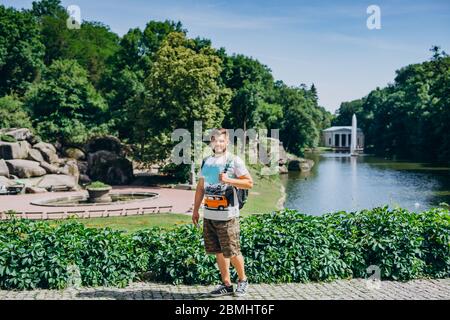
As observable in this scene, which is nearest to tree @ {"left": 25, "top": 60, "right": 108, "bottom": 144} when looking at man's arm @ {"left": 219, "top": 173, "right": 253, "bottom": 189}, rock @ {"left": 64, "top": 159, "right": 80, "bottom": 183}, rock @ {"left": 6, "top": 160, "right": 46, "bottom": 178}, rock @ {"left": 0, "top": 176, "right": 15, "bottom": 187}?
rock @ {"left": 64, "top": 159, "right": 80, "bottom": 183}

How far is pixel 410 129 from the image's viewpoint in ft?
282

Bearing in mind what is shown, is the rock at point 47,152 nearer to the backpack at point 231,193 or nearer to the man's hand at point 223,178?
the backpack at point 231,193

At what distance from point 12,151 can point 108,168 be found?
22.8 ft

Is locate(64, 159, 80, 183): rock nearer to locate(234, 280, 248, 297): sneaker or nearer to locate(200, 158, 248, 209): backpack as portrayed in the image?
locate(234, 280, 248, 297): sneaker

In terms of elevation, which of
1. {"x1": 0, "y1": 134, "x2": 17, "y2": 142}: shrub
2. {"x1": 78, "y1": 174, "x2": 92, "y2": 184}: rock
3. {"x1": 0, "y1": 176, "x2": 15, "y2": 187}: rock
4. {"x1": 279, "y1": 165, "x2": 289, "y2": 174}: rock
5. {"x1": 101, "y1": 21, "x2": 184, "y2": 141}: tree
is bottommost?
{"x1": 279, "y1": 165, "x2": 289, "y2": 174}: rock

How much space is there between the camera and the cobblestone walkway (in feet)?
24.3

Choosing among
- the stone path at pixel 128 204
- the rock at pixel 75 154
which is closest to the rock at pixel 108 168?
the rock at pixel 75 154

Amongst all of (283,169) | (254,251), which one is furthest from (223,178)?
(283,169)

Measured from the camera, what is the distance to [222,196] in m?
6.87

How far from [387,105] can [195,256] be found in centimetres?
9660

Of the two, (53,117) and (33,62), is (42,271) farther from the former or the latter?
(33,62)

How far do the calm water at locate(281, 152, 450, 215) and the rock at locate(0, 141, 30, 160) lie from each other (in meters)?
19.3

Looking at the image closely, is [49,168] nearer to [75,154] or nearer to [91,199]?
[75,154]

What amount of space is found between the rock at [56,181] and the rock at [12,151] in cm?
314
